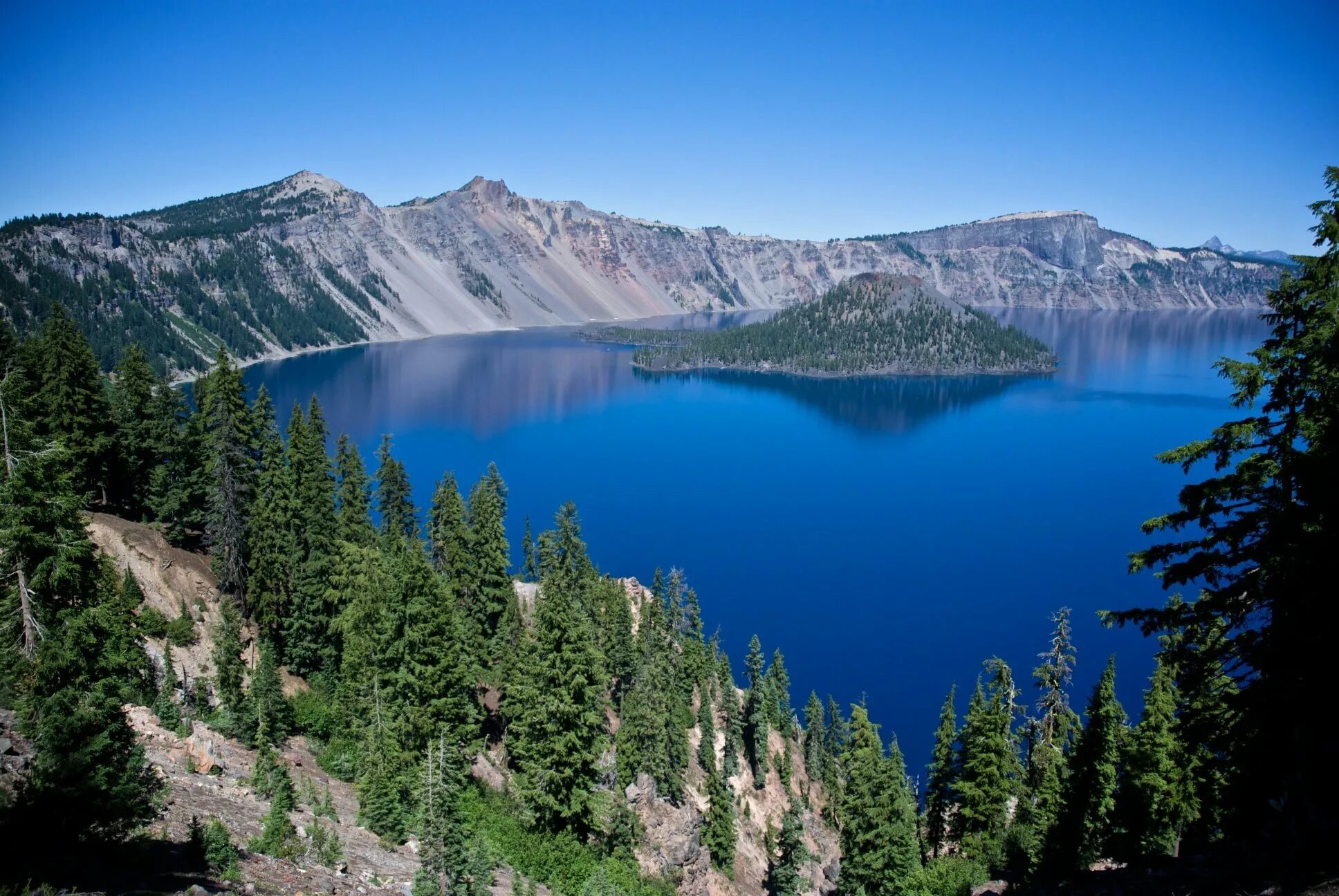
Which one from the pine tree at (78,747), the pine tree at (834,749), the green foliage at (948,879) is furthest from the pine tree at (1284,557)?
the pine tree at (834,749)

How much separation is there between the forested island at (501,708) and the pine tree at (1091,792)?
133 mm

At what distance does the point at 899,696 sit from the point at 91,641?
61350 mm

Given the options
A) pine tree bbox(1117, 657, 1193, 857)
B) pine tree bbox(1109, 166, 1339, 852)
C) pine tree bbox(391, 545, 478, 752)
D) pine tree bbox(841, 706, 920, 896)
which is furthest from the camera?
pine tree bbox(841, 706, 920, 896)

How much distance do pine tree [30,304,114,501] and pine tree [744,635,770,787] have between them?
4292cm

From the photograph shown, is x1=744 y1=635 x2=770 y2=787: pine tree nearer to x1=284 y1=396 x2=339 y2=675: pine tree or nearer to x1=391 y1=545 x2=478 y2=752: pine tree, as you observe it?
x1=284 y1=396 x2=339 y2=675: pine tree

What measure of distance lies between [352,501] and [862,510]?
8508cm

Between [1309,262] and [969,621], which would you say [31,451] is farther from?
[969,621]

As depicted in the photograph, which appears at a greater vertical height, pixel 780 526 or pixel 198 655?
pixel 198 655

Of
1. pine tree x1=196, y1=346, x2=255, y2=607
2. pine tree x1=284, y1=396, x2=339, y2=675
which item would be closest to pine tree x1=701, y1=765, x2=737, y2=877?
pine tree x1=284, y1=396, x2=339, y2=675

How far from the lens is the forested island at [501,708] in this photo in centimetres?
1421

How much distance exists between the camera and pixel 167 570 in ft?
134

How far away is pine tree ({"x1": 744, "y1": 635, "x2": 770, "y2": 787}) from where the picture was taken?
54.2 metres

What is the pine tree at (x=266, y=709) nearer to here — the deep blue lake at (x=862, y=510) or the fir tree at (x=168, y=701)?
the fir tree at (x=168, y=701)

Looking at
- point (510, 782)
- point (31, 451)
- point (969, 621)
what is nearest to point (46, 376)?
point (31, 451)
